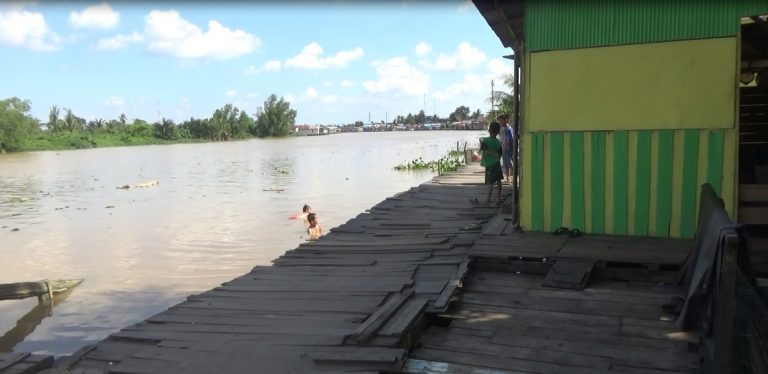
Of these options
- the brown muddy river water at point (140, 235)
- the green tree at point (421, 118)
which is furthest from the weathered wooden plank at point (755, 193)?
the green tree at point (421, 118)

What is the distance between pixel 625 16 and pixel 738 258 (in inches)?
145

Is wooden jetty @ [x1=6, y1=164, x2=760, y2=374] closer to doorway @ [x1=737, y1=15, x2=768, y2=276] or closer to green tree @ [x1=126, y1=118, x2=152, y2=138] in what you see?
doorway @ [x1=737, y1=15, x2=768, y2=276]

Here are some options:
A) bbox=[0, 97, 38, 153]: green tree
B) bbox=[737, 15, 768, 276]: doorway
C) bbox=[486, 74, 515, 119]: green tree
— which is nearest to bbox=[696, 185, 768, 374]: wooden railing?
bbox=[737, 15, 768, 276]: doorway

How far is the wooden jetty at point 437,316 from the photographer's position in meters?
3.46

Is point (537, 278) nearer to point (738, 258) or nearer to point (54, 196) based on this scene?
point (738, 258)

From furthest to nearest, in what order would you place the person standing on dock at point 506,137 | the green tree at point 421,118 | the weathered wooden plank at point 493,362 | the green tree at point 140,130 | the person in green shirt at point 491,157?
the green tree at point 421,118, the green tree at point 140,130, the person standing on dock at point 506,137, the person in green shirt at point 491,157, the weathered wooden plank at point 493,362

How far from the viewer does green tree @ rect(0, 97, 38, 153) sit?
60.7 metres

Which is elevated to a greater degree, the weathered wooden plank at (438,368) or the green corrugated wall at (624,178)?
the green corrugated wall at (624,178)

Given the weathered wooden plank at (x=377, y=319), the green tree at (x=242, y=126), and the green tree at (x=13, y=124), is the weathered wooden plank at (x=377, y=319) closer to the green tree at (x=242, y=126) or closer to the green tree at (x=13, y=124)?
the green tree at (x=13, y=124)

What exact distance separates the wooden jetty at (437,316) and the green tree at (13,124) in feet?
221

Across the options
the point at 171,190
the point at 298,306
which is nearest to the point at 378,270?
the point at 298,306

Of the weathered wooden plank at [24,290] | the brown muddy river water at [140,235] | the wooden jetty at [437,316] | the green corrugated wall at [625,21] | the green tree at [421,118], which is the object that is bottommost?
the brown muddy river water at [140,235]

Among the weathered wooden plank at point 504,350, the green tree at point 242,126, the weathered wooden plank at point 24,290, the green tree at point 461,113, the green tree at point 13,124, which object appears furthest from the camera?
the green tree at point 461,113

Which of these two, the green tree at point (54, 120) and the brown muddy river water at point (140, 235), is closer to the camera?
the brown muddy river water at point (140, 235)
